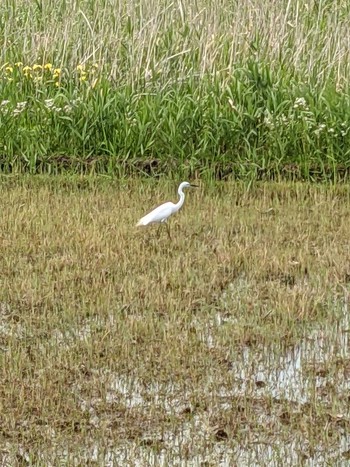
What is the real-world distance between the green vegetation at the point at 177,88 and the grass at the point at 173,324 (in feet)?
1.18

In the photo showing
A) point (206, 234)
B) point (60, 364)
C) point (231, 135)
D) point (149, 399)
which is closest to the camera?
point (149, 399)

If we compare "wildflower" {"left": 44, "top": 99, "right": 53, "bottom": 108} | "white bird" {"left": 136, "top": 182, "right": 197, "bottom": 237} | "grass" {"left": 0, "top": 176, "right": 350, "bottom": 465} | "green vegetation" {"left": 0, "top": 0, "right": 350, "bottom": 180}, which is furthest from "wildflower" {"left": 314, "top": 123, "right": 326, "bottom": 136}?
"wildflower" {"left": 44, "top": 99, "right": 53, "bottom": 108}

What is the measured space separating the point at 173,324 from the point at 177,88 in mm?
3844

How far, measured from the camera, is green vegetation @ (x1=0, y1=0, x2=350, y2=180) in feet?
26.2

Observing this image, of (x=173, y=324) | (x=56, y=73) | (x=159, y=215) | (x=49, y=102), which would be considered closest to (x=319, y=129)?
(x=159, y=215)

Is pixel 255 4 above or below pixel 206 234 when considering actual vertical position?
above

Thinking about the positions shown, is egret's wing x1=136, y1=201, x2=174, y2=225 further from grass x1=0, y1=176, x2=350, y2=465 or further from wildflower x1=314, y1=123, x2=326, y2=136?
wildflower x1=314, y1=123, x2=326, y2=136

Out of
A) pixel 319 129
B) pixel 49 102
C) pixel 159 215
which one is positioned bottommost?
pixel 159 215

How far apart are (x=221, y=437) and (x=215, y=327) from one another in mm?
1241

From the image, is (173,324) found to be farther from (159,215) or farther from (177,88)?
(177,88)

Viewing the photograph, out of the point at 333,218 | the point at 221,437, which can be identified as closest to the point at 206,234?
the point at 333,218

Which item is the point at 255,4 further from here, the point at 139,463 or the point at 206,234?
the point at 139,463

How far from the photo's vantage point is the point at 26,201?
7449 millimetres

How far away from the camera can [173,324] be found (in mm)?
5129
